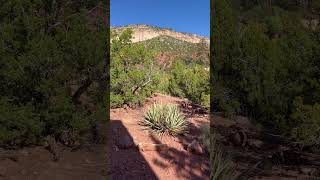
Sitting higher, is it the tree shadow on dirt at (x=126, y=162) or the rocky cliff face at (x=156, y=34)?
the rocky cliff face at (x=156, y=34)

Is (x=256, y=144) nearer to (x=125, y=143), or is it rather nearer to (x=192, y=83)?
(x=125, y=143)

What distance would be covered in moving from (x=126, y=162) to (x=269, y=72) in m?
4.38

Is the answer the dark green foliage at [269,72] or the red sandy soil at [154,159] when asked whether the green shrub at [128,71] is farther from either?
the dark green foliage at [269,72]

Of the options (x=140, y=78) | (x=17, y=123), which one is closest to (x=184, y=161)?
(x=17, y=123)

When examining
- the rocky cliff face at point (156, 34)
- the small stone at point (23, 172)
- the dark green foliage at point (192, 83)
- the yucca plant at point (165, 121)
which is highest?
the rocky cliff face at point (156, 34)

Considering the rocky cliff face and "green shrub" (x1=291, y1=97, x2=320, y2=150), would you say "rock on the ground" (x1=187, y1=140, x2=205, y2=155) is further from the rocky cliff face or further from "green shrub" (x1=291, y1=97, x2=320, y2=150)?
the rocky cliff face

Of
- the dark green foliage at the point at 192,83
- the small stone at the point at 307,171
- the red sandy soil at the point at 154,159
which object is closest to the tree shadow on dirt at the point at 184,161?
the red sandy soil at the point at 154,159

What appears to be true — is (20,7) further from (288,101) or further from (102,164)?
(288,101)

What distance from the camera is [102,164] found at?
27.0 feet

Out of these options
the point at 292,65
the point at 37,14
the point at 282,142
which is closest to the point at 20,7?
the point at 37,14

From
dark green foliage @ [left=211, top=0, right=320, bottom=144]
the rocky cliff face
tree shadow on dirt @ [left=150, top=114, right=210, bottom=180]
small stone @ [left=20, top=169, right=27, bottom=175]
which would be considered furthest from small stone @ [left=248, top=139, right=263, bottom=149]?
the rocky cliff face

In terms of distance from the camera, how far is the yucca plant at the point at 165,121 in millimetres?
10492

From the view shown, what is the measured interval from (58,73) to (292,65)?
16.9 ft

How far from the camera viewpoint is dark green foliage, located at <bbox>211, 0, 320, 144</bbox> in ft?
30.8
